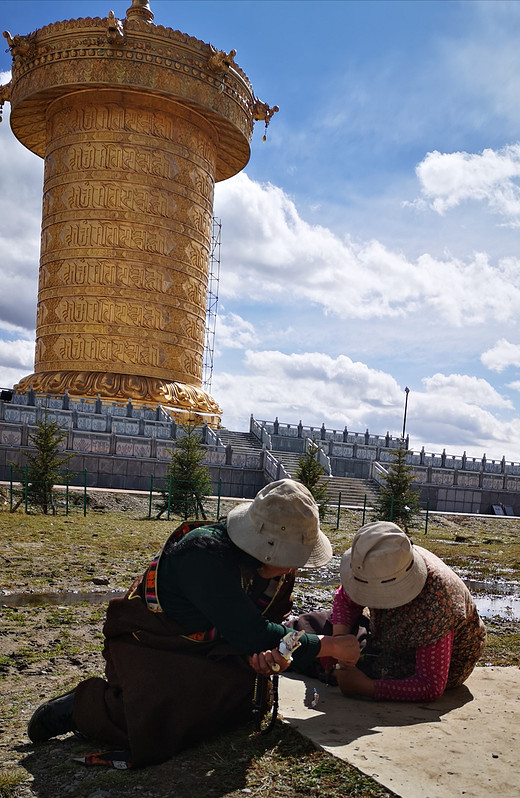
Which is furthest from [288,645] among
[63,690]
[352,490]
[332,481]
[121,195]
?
[121,195]

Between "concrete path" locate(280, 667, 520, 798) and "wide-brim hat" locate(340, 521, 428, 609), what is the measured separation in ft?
1.71

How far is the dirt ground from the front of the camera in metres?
2.84

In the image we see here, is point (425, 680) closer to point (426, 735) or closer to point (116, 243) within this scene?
point (426, 735)

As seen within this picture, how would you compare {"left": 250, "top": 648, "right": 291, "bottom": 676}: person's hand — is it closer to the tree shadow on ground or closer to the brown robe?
the brown robe

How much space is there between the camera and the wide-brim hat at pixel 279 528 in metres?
3.07

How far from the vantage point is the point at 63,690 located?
4.04m

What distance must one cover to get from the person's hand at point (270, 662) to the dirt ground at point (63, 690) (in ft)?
1.16

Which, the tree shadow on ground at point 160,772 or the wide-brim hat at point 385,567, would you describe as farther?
the wide-brim hat at point 385,567

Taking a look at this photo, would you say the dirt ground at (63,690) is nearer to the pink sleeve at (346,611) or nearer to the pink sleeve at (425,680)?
the pink sleeve at (425,680)

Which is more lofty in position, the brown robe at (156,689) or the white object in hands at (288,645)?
the white object in hands at (288,645)

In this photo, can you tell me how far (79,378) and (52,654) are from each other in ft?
78.2

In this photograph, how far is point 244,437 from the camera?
95.6 ft

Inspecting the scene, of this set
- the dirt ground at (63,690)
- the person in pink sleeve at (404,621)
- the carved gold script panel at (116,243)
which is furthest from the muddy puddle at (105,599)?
the carved gold script panel at (116,243)

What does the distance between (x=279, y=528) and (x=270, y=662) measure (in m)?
0.53
